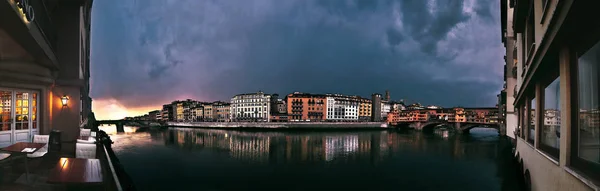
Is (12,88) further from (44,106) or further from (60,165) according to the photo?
(60,165)

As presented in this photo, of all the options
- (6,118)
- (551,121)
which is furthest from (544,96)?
(6,118)

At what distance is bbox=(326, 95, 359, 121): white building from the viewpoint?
122 meters

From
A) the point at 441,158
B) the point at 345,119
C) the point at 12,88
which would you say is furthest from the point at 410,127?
the point at 12,88

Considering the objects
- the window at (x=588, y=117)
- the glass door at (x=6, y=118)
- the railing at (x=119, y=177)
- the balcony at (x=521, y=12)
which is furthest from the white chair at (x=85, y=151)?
the balcony at (x=521, y=12)

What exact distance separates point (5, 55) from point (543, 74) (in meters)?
17.1

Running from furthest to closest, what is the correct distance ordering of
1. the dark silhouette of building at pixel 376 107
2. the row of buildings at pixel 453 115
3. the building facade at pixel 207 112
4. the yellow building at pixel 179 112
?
the yellow building at pixel 179 112 < the building facade at pixel 207 112 < the dark silhouette of building at pixel 376 107 < the row of buildings at pixel 453 115

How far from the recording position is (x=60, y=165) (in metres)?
5.39

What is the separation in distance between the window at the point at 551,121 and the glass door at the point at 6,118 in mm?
16418

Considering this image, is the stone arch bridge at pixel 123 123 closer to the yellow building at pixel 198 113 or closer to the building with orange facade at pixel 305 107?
the yellow building at pixel 198 113

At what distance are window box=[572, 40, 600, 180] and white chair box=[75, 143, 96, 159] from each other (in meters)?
10.1

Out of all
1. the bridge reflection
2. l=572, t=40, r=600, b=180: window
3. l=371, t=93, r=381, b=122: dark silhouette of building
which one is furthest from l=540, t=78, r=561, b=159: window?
l=371, t=93, r=381, b=122: dark silhouette of building

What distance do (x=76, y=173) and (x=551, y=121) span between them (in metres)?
11.5

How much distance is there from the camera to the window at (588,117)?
4539 mm

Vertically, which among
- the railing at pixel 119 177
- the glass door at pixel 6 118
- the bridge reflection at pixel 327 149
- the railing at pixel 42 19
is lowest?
the bridge reflection at pixel 327 149
